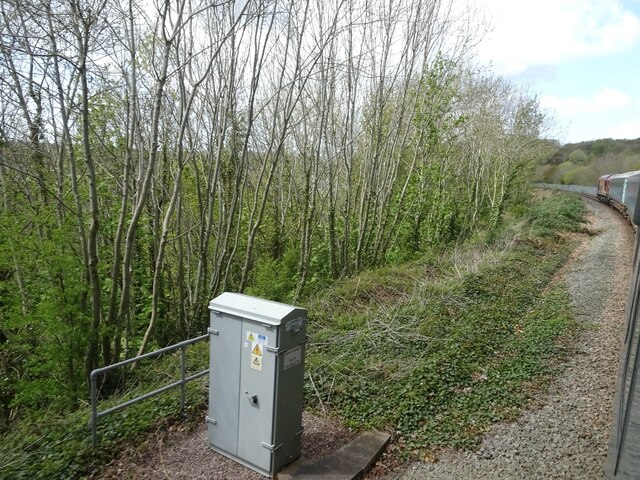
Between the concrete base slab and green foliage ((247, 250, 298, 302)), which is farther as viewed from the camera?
green foliage ((247, 250, 298, 302))

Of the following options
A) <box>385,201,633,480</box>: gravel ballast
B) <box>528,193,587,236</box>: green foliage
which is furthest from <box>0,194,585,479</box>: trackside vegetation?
<box>528,193,587,236</box>: green foliage

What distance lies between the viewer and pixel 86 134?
5418mm

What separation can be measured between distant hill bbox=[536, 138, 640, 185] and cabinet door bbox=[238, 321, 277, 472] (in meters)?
44.7

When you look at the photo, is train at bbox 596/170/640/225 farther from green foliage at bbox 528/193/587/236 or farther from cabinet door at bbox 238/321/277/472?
cabinet door at bbox 238/321/277/472

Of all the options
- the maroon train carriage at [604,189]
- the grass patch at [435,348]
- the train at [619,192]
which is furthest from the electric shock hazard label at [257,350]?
the maroon train carriage at [604,189]

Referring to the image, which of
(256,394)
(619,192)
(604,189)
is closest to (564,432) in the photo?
(256,394)

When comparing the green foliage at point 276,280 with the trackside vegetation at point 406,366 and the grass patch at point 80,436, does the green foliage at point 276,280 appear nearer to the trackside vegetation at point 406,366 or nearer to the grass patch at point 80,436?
the trackside vegetation at point 406,366

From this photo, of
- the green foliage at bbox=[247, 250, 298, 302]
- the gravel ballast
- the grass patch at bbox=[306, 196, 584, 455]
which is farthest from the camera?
the green foliage at bbox=[247, 250, 298, 302]

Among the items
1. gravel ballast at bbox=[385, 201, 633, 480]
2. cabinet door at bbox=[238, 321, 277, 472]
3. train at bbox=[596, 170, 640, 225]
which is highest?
train at bbox=[596, 170, 640, 225]

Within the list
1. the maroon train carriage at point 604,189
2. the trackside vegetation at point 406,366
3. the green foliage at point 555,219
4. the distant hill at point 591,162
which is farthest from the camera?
the distant hill at point 591,162

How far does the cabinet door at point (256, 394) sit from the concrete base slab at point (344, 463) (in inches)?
10.8

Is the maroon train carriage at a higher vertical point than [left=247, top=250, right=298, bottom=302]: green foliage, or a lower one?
higher

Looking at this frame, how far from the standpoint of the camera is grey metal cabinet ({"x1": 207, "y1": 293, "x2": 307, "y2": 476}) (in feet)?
12.2

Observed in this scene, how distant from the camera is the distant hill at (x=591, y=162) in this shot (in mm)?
46375
